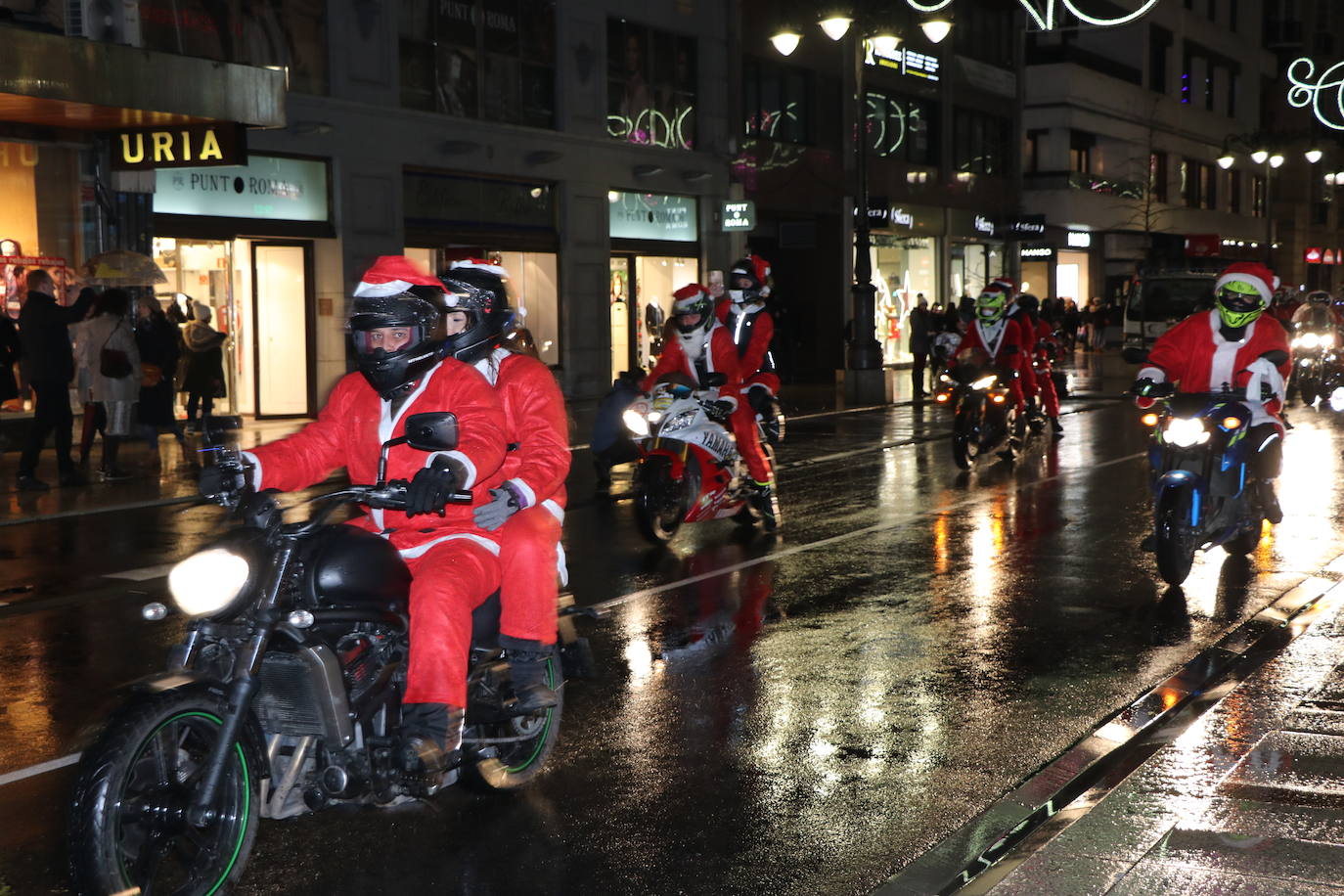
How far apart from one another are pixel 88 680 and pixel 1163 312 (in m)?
27.7

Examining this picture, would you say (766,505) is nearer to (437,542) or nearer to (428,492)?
(437,542)

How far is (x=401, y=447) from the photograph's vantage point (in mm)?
5094

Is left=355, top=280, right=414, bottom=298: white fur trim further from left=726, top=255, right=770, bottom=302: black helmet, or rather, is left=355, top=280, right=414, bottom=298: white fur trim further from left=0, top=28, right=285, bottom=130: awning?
left=0, top=28, right=285, bottom=130: awning

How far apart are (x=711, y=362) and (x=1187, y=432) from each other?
355 centimetres

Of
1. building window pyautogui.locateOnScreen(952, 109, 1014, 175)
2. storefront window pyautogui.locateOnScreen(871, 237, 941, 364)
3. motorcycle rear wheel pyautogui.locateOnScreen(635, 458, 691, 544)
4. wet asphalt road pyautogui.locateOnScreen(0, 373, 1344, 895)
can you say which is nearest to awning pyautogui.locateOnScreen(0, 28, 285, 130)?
wet asphalt road pyautogui.locateOnScreen(0, 373, 1344, 895)

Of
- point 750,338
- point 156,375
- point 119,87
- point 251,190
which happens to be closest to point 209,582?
point 750,338

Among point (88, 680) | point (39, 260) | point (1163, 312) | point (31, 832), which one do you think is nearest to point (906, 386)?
point (1163, 312)


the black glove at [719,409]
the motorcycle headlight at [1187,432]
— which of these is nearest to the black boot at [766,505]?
the black glove at [719,409]

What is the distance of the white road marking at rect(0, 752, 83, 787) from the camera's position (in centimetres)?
581

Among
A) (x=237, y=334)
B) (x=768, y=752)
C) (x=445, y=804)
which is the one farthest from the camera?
(x=237, y=334)

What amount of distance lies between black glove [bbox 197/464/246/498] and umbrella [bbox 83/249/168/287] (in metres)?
15.2

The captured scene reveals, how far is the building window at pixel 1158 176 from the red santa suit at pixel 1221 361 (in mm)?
50247

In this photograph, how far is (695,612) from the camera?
8.92 m

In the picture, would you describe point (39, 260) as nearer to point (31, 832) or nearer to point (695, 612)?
point (695, 612)
